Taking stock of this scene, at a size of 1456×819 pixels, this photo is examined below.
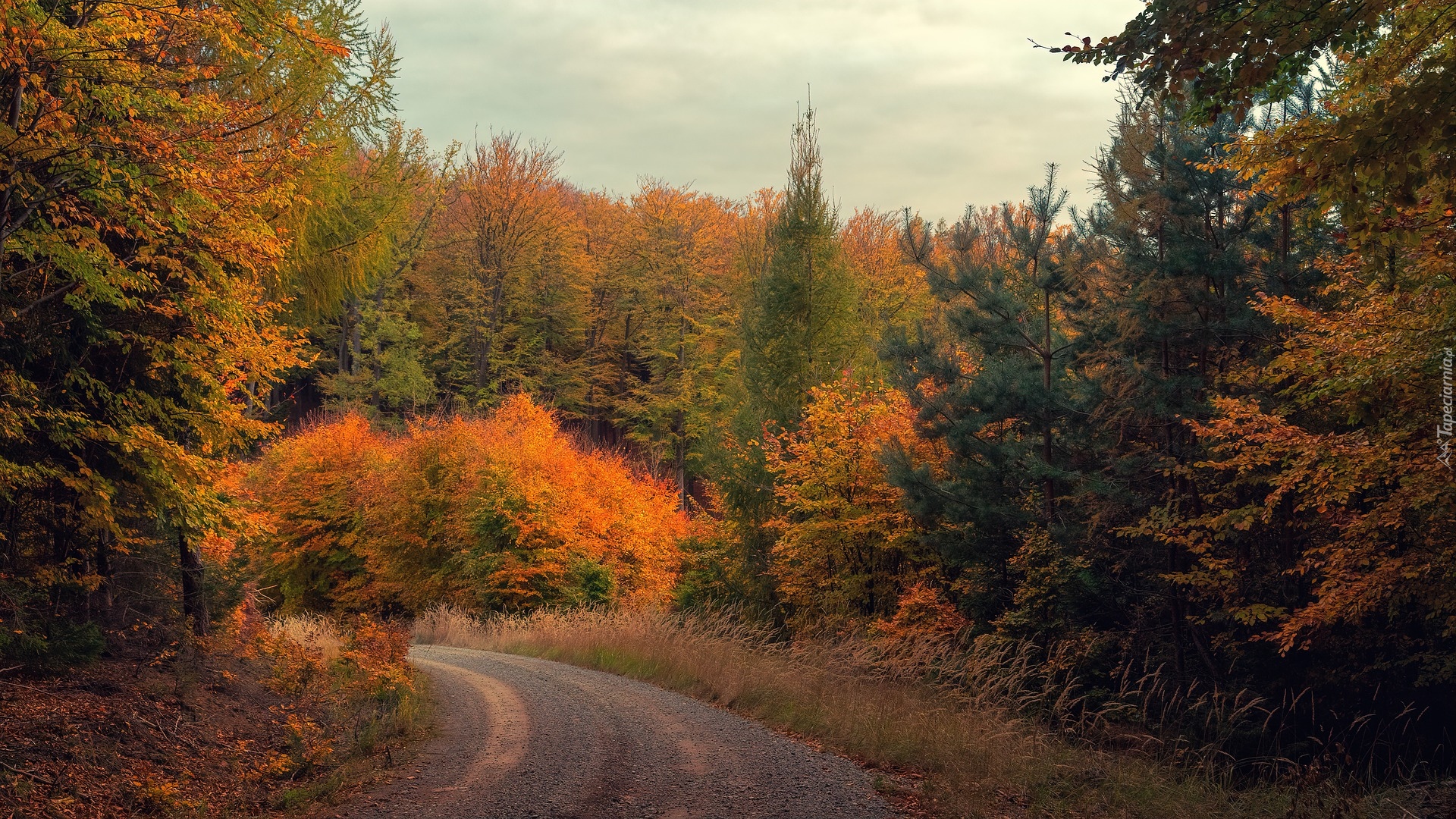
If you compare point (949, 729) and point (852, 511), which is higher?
point (852, 511)

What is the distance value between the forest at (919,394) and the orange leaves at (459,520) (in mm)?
154

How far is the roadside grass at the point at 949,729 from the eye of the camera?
7.09 meters

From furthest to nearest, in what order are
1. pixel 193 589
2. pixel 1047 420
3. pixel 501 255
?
1. pixel 501 255
2. pixel 1047 420
3. pixel 193 589

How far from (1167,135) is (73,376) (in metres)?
14.9

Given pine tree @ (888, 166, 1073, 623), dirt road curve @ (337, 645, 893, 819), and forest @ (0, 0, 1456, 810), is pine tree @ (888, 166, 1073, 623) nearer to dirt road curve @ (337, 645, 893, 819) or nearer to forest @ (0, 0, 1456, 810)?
forest @ (0, 0, 1456, 810)

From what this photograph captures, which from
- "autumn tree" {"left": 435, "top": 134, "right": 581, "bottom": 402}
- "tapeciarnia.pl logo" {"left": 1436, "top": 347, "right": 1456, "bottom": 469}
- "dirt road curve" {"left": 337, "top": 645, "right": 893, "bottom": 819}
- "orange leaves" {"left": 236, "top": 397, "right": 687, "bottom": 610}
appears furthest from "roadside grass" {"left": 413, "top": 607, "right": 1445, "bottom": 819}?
"autumn tree" {"left": 435, "top": 134, "right": 581, "bottom": 402}

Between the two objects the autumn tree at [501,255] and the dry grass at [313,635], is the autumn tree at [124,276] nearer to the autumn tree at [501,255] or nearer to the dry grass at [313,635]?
the dry grass at [313,635]

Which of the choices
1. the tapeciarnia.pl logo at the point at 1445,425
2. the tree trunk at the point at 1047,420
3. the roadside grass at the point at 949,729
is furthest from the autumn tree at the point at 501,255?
the tapeciarnia.pl logo at the point at 1445,425

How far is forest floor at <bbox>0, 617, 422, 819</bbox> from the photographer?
21.0 ft

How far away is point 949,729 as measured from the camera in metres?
8.92

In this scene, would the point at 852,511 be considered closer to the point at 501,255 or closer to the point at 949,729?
the point at 949,729

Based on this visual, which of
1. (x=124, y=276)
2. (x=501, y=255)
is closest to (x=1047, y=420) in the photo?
(x=124, y=276)

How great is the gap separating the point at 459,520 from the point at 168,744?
1916 cm

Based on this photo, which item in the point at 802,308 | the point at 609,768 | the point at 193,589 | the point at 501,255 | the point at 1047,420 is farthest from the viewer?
the point at 501,255
